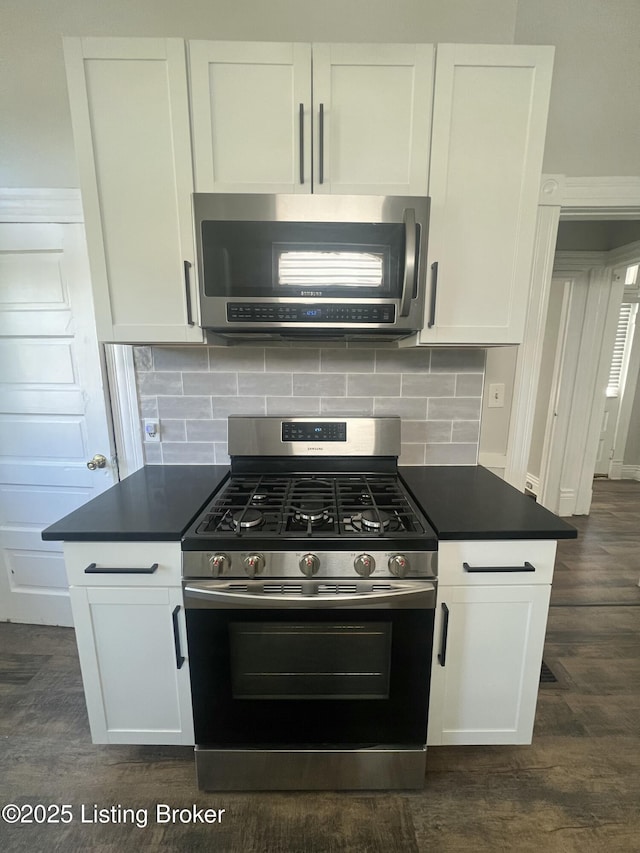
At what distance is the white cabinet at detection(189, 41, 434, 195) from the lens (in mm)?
1146

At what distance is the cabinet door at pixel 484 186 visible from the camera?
1.16m

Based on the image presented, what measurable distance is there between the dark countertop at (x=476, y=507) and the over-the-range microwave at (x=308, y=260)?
65 cm

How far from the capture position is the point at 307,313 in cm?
120

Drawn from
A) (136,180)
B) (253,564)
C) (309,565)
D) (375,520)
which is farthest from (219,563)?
(136,180)

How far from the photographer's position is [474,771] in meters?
1.33

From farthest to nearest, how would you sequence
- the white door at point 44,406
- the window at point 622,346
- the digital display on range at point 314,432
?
1. the window at point 622,346
2. the white door at point 44,406
3. the digital display on range at point 314,432

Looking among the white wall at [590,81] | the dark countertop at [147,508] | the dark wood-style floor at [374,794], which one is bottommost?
the dark wood-style floor at [374,794]

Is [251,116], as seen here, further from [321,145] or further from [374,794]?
[374,794]

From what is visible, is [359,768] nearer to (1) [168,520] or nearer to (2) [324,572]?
(2) [324,572]

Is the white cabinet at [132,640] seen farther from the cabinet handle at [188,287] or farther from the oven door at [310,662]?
the cabinet handle at [188,287]

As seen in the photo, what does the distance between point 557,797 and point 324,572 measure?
1179 millimetres

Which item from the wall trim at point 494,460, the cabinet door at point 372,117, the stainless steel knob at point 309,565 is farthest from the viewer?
the wall trim at point 494,460

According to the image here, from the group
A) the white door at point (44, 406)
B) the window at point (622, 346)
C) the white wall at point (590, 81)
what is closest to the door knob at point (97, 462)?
the white door at point (44, 406)

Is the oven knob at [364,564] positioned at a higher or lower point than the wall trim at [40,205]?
lower
